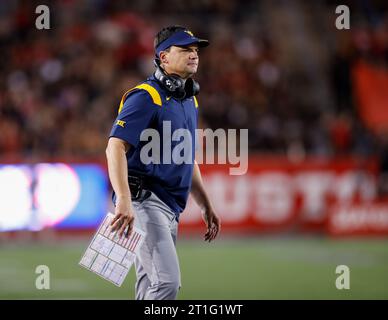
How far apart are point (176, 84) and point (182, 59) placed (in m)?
0.19

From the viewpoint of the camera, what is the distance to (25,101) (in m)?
16.0

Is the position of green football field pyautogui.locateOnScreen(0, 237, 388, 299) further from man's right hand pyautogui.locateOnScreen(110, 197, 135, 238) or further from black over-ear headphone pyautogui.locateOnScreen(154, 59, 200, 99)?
man's right hand pyautogui.locateOnScreen(110, 197, 135, 238)

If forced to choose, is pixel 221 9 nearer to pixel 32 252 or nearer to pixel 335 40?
pixel 335 40

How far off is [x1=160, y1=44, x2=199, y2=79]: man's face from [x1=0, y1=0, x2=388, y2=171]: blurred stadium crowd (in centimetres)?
868

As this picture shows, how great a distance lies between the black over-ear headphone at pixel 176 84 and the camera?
6348mm

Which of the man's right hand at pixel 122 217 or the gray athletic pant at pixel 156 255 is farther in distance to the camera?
the gray athletic pant at pixel 156 255

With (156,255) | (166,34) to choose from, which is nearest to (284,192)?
(166,34)

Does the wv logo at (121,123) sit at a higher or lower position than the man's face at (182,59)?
lower

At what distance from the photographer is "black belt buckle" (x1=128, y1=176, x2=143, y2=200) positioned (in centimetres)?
621

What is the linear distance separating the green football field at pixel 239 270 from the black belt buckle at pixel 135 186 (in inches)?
131

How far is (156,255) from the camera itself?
6055mm

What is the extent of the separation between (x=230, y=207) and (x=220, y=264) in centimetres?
318

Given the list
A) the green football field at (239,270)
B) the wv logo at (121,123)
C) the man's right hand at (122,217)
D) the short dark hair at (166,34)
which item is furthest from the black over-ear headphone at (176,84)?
the green football field at (239,270)

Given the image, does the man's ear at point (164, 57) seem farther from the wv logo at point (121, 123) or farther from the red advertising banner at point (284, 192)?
the red advertising banner at point (284, 192)
